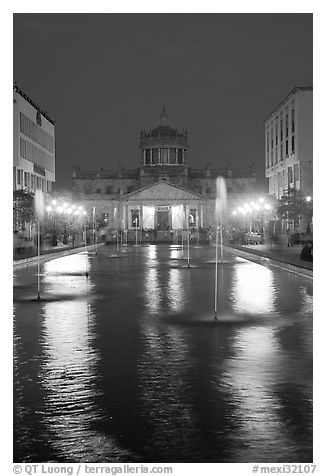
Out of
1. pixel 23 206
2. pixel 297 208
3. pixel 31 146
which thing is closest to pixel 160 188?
pixel 31 146

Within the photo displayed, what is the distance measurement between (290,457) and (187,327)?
710cm

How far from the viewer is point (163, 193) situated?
11375 centimetres

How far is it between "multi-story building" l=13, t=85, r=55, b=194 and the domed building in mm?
25772

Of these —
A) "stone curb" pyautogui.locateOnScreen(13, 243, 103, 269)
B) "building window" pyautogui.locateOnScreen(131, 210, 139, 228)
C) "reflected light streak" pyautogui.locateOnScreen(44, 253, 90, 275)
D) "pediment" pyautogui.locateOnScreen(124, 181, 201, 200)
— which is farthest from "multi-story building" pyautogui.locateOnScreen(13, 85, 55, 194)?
"reflected light streak" pyautogui.locateOnScreen(44, 253, 90, 275)

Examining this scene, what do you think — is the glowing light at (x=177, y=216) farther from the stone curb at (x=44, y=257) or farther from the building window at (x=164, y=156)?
the stone curb at (x=44, y=257)

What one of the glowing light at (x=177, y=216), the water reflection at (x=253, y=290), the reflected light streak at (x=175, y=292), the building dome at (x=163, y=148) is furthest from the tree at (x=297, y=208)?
the building dome at (x=163, y=148)

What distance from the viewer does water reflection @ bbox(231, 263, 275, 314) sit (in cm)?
1675

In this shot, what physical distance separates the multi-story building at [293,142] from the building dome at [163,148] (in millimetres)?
40418

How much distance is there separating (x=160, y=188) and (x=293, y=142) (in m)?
42.0

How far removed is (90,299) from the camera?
733 inches

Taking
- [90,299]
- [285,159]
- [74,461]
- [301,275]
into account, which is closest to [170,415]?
[74,461]

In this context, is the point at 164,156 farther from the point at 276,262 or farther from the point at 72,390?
the point at 72,390

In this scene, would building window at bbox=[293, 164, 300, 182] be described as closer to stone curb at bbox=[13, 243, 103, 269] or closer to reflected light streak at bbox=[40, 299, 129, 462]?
stone curb at bbox=[13, 243, 103, 269]
